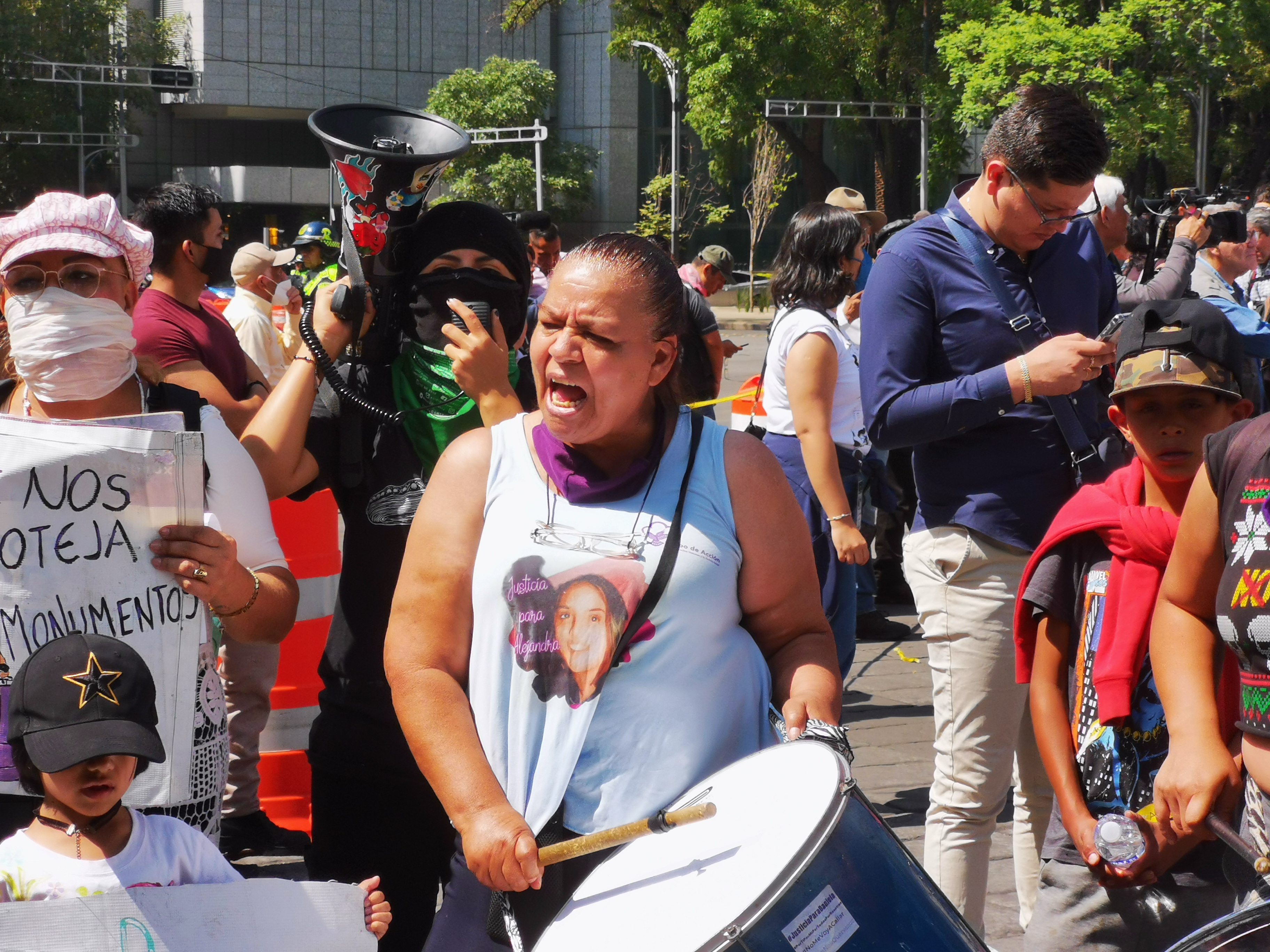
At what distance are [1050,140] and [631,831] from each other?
2141 mm

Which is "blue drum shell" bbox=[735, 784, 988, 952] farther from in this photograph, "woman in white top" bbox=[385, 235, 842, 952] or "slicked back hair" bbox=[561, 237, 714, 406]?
"slicked back hair" bbox=[561, 237, 714, 406]

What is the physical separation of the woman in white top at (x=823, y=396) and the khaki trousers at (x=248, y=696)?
1958mm

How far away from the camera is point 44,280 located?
2.60 meters

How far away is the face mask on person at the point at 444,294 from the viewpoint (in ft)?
10.1

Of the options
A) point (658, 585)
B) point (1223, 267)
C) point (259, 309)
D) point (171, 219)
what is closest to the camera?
point (658, 585)

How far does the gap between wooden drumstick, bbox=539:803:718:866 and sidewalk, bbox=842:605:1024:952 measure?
1584 mm

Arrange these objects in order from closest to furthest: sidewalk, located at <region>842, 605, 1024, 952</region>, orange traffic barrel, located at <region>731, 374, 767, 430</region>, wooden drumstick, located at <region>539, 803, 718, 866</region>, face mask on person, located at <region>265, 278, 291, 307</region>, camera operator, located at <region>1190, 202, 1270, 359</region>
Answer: wooden drumstick, located at <region>539, 803, 718, 866</region>, sidewalk, located at <region>842, 605, 1024, 952</region>, camera operator, located at <region>1190, 202, 1270, 359</region>, orange traffic barrel, located at <region>731, 374, 767, 430</region>, face mask on person, located at <region>265, 278, 291, 307</region>

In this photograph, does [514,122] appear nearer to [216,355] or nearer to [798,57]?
[798,57]

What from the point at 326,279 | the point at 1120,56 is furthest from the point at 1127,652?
the point at 1120,56

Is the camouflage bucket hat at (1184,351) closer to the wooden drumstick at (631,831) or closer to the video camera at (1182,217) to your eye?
the wooden drumstick at (631,831)

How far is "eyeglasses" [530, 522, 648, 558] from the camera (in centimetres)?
230

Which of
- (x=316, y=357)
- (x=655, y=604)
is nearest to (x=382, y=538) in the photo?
(x=316, y=357)

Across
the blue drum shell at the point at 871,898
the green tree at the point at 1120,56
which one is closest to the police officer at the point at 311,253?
the blue drum shell at the point at 871,898

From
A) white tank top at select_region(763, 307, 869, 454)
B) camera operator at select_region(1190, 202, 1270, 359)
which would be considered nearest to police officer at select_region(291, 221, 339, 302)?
white tank top at select_region(763, 307, 869, 454)
